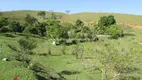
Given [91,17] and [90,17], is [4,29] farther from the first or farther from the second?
[91,17]

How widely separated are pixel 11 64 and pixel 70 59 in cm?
1943

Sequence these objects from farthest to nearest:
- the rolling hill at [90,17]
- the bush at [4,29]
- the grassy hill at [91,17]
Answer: the grassy hill at [91,17] → the rolling hill at [90,17] → the bush at [4,29]

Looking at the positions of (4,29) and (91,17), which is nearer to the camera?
(4,29)

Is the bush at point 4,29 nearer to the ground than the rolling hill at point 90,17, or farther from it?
farther from it

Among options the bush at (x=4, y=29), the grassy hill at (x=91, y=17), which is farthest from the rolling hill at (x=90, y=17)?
the bush at (x=4, y=29)

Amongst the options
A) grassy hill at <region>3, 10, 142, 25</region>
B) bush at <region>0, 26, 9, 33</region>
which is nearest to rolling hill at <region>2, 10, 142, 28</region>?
grassy hill at <region>3, 10, 142, 25</region>

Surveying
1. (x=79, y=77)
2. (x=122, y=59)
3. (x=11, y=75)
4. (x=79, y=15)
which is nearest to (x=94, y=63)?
(x=79, y=77)

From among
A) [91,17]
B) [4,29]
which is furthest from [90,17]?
[4,29]

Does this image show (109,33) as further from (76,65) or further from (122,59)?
(122,59)

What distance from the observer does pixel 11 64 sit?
3250 centimetres

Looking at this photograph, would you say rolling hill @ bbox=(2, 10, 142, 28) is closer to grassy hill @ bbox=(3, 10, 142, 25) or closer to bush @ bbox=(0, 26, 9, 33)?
grassy hill @ bbox=(3, 10, 142, 25)

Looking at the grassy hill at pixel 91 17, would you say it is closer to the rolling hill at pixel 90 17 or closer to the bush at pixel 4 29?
the rolling hill at pixel 90 17

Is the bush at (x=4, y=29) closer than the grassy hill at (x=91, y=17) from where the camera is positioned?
Yes

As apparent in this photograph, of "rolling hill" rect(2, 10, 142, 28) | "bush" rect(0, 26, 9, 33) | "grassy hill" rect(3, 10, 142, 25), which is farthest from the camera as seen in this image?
"grassy hill" rect(3, 10, 142, 25)
